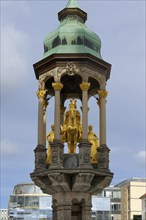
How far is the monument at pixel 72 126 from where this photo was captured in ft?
52.0

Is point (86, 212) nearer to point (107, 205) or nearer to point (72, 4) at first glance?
point (72, 4)

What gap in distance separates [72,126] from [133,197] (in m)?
106

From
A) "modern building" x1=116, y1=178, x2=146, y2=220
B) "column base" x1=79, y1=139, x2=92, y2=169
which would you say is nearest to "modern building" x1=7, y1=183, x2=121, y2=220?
"modern building" x1=116, y1=178, x2=146, y2=220

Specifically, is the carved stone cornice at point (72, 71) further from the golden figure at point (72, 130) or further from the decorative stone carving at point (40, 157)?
the decorative stone carving at point (40, 157)

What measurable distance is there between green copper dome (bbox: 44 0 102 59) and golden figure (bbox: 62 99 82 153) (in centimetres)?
203

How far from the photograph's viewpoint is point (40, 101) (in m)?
17.1

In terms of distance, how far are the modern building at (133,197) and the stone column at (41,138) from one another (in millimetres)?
102665

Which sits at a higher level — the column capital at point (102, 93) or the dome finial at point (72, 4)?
the dome finial at point (72, 4)

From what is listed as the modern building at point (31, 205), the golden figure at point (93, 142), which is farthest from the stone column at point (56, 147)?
the modern building at point (31, 205)

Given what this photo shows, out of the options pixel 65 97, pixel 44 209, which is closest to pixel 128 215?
pixel 44 209

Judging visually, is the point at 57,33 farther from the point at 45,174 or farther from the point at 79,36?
the point at 45,174

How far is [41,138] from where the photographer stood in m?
17.0

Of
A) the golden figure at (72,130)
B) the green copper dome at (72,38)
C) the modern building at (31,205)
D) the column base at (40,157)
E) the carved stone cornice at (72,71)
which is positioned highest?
the green copper dome at (72,38)

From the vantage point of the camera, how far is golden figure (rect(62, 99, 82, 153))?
17188mm
